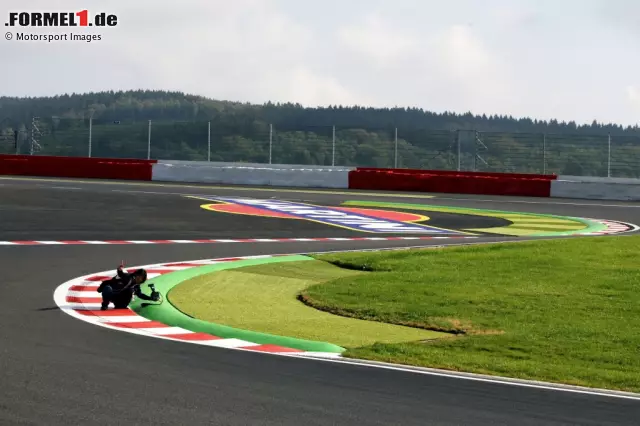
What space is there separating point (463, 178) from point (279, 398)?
33.6 m

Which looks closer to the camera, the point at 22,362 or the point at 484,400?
the point at 484,400

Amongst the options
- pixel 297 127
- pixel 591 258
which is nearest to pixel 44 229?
pixel 591 258

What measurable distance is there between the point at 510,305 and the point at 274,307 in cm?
270

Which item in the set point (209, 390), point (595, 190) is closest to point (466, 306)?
point (209, 390)

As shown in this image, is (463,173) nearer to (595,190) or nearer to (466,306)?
(595,190)

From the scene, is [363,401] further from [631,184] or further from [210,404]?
[631,184]

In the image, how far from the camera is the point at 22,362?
837 centimetres

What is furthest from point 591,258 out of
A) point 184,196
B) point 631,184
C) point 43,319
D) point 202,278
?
point 631,184

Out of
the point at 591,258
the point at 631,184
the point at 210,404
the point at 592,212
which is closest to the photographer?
the point at 210,404

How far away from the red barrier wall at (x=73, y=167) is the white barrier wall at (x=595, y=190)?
15583 mm

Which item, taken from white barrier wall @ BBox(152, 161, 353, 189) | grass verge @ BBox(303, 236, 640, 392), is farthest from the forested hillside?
grass verge @ BBox(303, 236, 640, 392)

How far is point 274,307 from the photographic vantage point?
41.4 feet

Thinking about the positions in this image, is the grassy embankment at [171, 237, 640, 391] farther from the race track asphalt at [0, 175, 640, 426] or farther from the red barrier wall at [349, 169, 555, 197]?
the red barrier wall at [349, 169, 555, 197]

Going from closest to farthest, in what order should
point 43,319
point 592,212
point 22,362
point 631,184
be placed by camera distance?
point 22,362 < point 43,319 < point 592,212 < point 631,184
